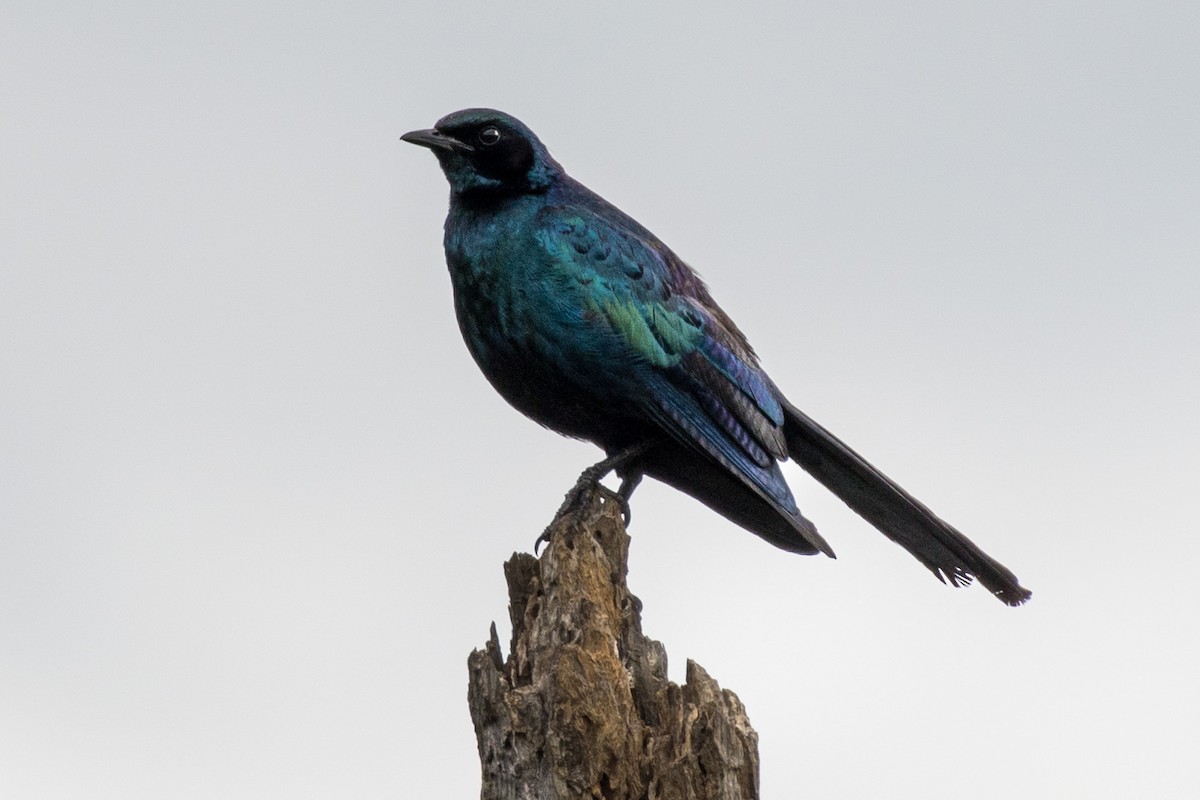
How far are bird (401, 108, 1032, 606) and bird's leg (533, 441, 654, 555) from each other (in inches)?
0.4

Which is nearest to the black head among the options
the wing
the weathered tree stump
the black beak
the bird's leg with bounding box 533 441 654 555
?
the black beak

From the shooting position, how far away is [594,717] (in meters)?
6.46

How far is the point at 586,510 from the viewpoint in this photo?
8.19m

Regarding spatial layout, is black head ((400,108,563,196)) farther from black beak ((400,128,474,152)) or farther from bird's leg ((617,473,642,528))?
bird's leg ((617,473,642,528))

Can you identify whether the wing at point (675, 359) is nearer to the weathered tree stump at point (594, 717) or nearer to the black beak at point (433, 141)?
the black beak at point (433, 141)

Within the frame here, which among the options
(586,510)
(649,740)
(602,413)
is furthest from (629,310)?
(649,740)

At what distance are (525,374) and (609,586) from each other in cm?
164

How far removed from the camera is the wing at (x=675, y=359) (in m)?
8.52

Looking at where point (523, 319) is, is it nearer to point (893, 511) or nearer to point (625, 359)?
point (625, 359)

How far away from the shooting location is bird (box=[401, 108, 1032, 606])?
8461mm

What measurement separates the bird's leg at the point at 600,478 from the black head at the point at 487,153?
1.53m

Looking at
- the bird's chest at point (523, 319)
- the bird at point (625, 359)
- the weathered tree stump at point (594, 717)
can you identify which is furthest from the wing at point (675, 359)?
the weathered tree stump at point (594, 717)

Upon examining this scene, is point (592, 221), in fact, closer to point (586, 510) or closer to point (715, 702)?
point (586, 510)

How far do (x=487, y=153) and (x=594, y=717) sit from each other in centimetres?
373
